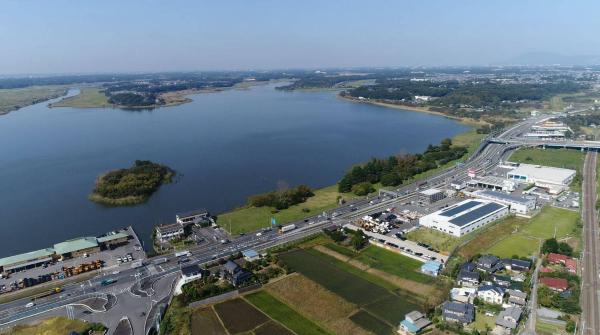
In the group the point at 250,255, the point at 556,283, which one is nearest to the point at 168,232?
the point at 250,255

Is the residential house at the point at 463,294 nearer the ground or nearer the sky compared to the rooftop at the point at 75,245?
nearer the ground

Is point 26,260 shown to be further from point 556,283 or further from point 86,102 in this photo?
point 86,102

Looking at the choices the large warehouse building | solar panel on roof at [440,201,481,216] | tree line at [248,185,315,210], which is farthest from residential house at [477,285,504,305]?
tree line at [248,185,315,210]

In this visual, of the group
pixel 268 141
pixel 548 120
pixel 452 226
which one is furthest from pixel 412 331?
pixel 548 120

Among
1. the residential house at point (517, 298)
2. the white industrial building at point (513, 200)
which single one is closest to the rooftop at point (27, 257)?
the residential house at point (517, 298)

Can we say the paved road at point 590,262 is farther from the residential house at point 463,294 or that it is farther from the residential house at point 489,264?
the residential house at point 463,294

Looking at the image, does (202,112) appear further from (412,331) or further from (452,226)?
(412,331)
